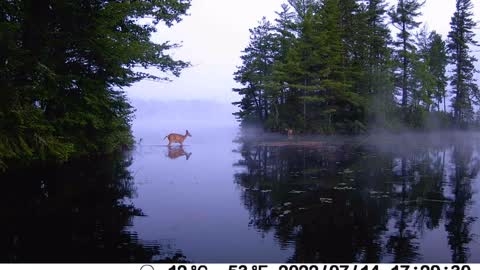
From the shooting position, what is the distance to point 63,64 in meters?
12.6

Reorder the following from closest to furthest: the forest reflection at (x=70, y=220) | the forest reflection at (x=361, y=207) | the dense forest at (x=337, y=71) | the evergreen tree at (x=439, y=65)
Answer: the forest reflection at (x=70, y=220) < the forest reflection at (x=361, y=207) < the dense forest at (x=337, y=71) < the evergreen tree at (x=439, y=65)

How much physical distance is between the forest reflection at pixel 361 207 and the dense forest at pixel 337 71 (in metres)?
21.4

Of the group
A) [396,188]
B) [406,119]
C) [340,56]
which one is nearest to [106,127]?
[396,188]

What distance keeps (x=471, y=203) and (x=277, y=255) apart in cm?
536

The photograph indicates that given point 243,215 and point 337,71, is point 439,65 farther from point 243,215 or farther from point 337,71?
point 243,215

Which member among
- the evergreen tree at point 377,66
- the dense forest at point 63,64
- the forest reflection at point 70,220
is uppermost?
the evergreen tree at point 377,66

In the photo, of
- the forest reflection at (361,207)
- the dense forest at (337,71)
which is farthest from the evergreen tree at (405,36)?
the forest reflection at (361,207)

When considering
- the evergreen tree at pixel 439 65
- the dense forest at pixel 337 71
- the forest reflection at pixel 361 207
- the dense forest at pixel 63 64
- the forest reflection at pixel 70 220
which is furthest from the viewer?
the evergreen tree at pixel 439 65

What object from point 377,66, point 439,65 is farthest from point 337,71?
point 439,65

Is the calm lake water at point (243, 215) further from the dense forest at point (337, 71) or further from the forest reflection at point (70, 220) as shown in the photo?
the dense forest at point (337, 71)

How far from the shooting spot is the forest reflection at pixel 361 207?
5.46 meters

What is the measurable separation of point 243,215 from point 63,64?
29.0 ft

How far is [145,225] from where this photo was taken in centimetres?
670

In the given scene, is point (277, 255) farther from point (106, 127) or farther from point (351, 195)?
point (106, 127)
